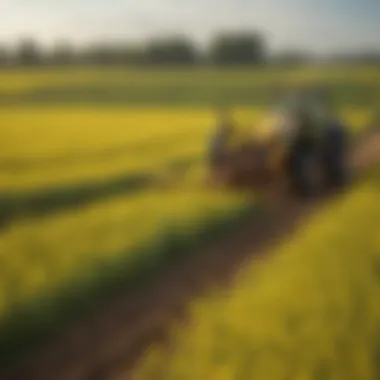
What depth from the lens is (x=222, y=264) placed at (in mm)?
1280

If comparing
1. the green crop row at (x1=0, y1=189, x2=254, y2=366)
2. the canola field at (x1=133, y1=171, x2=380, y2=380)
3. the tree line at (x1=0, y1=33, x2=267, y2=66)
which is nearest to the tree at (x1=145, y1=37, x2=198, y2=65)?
the tree line at (x1=0, y1=33, x2=267, y2=66)

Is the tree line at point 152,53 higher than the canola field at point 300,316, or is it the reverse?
the tree line at point 152,53

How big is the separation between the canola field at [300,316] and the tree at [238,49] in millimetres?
310

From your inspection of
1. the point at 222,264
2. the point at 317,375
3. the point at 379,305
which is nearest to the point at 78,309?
the point at 222,264

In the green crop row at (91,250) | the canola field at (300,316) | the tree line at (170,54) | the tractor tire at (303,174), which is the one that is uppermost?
the tree line at (170,54)

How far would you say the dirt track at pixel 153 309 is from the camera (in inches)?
44.8

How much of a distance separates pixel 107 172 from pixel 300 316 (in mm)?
402

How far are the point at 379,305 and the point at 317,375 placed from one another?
0.60 feet

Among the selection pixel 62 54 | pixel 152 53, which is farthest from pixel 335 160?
pixel 62 54

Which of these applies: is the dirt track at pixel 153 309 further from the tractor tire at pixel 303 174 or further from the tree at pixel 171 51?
the tree at pixel 171 51

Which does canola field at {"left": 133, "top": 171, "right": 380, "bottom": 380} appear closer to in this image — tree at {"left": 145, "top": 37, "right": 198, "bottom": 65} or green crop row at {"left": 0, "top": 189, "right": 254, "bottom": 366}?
green crop row at {"left": 0, "top": 189, "right": 254, "bottom": 366}

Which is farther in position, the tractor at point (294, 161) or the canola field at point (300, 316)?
the tractor at point (294, 161)

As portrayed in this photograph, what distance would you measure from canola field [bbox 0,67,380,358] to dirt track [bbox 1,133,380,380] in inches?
1.1

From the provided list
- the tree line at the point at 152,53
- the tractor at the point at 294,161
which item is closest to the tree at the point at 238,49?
the tree line at the point at 152,53
